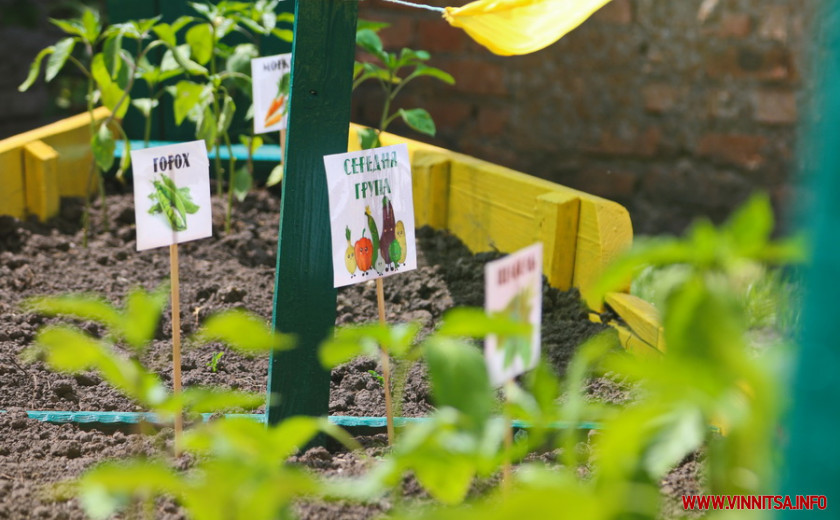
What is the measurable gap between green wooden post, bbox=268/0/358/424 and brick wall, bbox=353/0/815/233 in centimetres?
137

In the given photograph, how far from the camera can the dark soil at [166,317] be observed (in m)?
1.22

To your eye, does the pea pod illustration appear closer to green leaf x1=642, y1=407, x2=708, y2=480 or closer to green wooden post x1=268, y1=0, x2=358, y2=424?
green wooden post x1=268, y1=0, x2=358, y2=424

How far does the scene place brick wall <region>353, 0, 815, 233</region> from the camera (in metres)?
2.44

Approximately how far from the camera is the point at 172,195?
130 cm

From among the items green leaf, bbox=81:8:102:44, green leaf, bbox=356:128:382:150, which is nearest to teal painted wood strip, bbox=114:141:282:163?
green leaf, bbox=81:8:102:44

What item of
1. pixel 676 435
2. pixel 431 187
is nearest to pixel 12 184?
pixel 431 187

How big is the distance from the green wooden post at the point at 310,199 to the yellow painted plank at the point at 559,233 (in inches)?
22.7

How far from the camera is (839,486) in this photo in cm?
44

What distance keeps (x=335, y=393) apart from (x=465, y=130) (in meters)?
1.45

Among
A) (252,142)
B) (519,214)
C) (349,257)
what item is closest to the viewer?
(349,257)

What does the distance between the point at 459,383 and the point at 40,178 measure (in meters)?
1.85

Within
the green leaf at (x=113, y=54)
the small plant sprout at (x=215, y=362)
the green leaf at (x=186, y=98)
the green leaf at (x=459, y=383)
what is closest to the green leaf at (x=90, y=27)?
the green leaf at (x=113, y=54)

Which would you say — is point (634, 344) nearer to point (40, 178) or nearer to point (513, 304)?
point (513, 304)

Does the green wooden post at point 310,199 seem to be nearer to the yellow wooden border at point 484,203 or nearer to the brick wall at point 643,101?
the yellow wooden border at point 484,203
